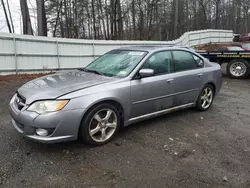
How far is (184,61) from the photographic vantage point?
460 cm

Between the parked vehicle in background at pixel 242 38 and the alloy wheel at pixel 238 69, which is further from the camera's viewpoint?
the parked vehicle in background at pixel 242 38

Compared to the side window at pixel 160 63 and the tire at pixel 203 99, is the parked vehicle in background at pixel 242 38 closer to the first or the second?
the tire at pixel 203 99

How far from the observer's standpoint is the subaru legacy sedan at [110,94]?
2.94m

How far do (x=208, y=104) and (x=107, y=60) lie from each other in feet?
8.79

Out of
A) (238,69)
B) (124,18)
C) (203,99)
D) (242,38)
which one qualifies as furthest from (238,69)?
(124,18)

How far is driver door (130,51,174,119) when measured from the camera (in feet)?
12.1

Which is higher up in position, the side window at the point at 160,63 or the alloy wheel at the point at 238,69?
the side window at the point at 160,63

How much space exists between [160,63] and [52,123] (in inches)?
90.4

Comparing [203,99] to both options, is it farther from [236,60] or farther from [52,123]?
[236,60]

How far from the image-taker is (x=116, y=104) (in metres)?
3.50

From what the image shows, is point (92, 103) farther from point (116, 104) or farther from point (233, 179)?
point (233, 179)

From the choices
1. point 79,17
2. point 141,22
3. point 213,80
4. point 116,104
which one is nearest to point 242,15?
point 141,22

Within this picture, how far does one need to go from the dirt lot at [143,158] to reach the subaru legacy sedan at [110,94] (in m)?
0.30

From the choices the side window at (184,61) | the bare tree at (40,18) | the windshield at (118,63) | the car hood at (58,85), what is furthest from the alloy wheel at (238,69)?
the bare tree at (40,18)
